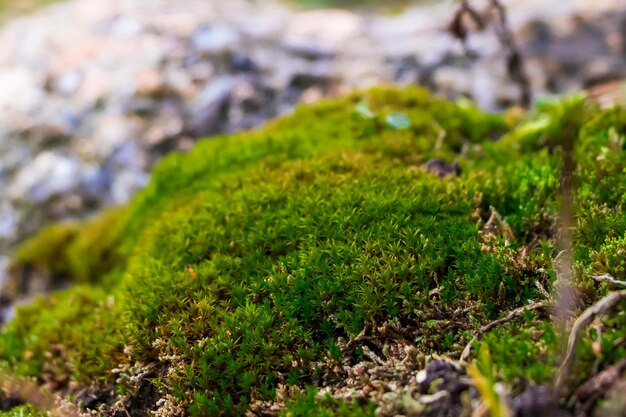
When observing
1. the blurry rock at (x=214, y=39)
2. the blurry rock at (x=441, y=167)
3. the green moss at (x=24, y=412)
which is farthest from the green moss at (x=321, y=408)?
the blurry rock at (x=214, y=39)

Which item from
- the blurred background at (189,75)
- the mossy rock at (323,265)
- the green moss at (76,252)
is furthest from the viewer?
the blurred background at (189,75)

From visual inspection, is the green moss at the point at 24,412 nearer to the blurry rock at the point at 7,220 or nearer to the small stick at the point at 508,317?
the small stick at the point at 508,317

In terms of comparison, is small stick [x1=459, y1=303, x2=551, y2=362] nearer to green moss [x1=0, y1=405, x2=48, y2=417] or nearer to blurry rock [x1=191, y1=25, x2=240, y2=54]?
green moss [x1=0, y1=405, x2=48, y2=417]

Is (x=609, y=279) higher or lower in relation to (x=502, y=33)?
lower

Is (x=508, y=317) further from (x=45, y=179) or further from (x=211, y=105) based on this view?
(x=45, y=179)

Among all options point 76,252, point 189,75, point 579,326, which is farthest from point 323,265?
point 189,75

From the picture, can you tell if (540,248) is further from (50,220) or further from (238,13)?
(238,13)
